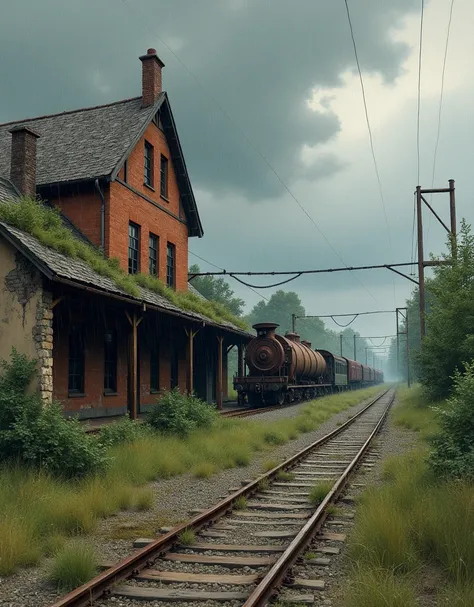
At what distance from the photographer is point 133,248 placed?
1962 cm

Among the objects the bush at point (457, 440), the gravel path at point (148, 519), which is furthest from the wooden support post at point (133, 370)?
the bush at point (457, 440)

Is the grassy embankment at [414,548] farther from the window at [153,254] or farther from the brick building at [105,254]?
the window at [153,254]

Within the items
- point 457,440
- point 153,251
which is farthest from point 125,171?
point 457,440

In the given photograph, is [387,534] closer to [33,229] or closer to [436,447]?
[436,447]

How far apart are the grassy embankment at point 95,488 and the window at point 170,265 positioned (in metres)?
9.73

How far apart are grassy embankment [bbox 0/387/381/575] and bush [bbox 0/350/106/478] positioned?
0.34m

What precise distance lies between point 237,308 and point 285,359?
57769 mm

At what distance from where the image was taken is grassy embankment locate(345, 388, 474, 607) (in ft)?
13.9

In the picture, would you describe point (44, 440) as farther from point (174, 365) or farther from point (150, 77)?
point (150, 77)

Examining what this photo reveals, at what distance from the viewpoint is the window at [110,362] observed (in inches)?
690

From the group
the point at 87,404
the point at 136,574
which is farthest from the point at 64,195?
the point at 136,574

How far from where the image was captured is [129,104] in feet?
71.7

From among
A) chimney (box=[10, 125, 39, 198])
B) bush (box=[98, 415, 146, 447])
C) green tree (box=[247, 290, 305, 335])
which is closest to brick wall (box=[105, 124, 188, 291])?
chimney (box=[10, 125, 39, 198])

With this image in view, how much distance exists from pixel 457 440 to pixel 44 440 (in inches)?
243
